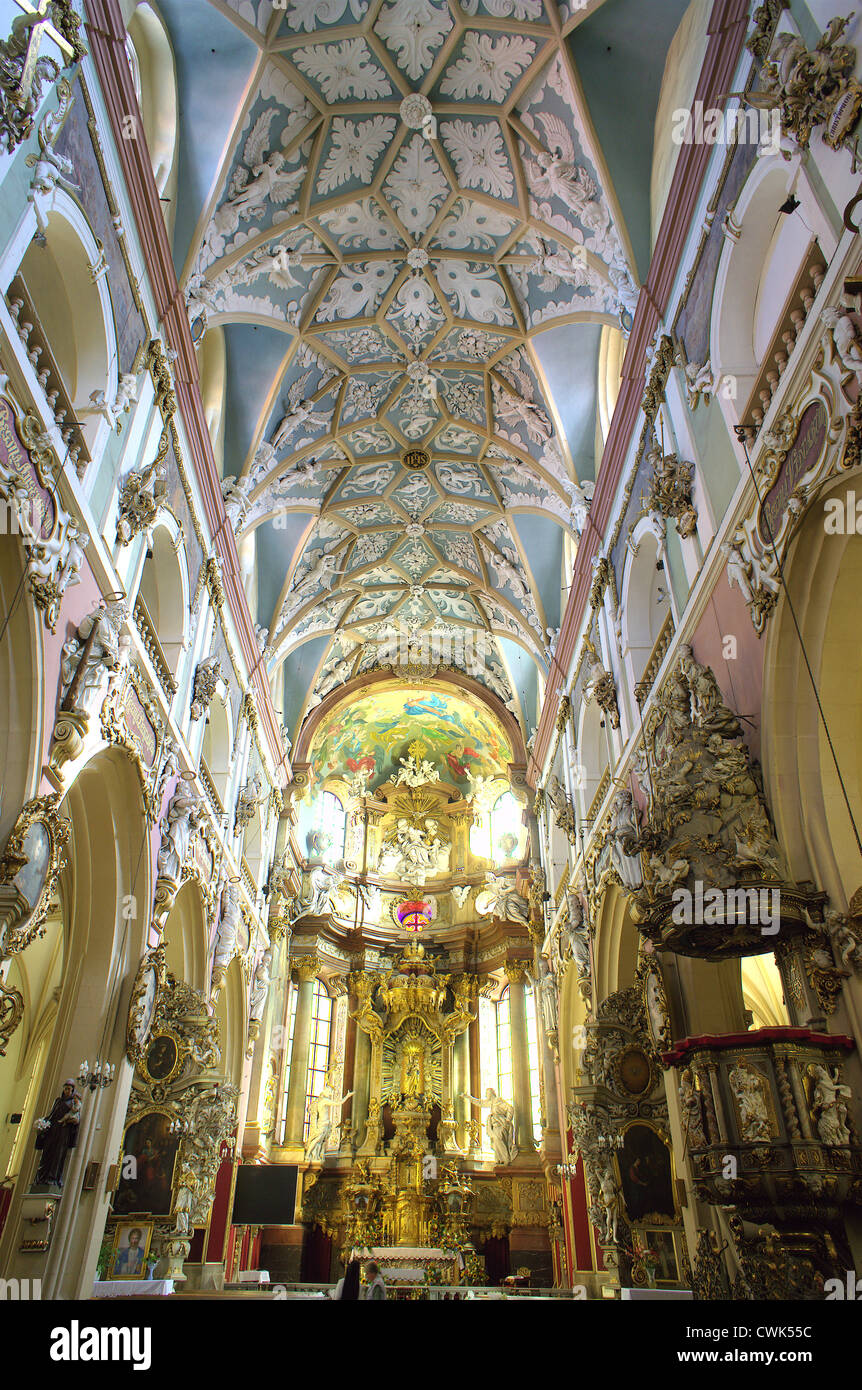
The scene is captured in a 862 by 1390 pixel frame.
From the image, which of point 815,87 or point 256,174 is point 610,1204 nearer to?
point 815,87

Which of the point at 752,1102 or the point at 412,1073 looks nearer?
the point at 752,1102

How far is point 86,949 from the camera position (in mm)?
9828

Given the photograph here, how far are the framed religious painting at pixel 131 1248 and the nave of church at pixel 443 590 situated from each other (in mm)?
54

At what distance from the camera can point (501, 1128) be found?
20.8m

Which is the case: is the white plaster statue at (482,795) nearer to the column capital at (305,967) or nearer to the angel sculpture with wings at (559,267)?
the column capital at (305,967)

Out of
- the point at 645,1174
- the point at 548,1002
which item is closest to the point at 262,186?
the point at 645,1174

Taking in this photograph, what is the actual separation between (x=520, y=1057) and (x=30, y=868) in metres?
17.7

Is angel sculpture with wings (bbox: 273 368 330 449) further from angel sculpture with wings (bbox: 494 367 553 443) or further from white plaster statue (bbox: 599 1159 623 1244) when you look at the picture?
white plaster statue (bbox: 599 1159 623 1244)

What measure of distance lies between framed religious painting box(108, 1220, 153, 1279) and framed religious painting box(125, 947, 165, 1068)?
308cm

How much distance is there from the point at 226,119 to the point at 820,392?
8.79m

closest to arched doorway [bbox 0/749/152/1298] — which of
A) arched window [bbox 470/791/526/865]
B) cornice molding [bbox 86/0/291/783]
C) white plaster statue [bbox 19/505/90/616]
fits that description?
white plaster statue [bbox 19/505/90/616]

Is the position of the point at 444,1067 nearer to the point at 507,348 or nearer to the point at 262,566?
the point at 262,566

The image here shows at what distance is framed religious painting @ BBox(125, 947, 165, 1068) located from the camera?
374 inches

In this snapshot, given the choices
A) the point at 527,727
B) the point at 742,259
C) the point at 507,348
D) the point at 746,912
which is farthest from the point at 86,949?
the point at 527,727
